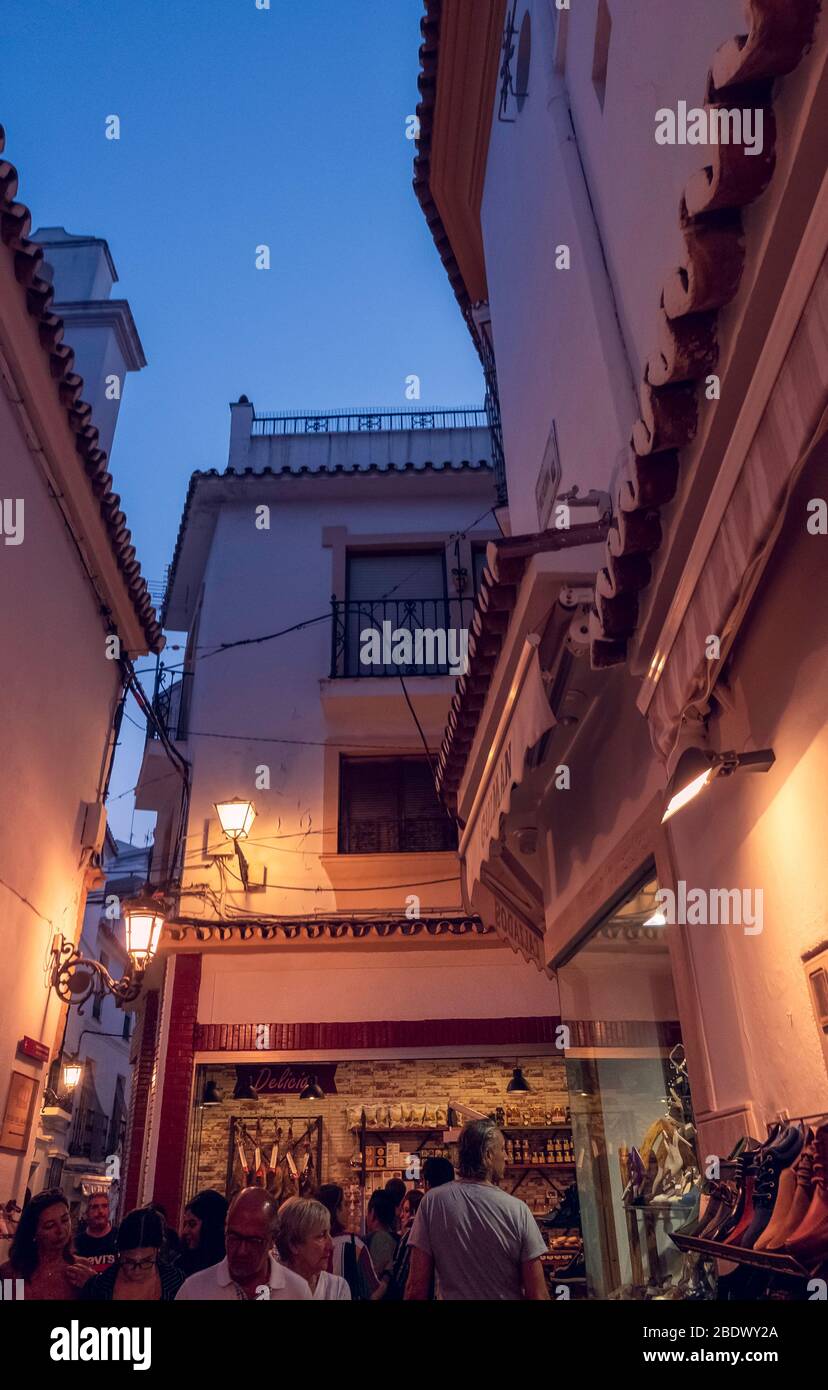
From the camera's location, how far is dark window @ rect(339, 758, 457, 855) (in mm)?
11891

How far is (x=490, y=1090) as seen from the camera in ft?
36.2

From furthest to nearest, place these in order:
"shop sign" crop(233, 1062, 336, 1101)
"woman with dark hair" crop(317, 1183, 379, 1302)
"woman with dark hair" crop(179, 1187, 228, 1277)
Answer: "shop sign" crop(233, 1062, 336, 1101), "woman with dark hair" crop(179, 1187, 228, 1277), "woman with dark hair" crop(317, 1183, 379, 1302)

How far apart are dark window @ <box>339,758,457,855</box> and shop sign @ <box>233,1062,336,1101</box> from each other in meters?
2.59

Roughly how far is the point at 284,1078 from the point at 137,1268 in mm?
7884

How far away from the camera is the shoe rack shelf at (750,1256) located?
2.37 metres

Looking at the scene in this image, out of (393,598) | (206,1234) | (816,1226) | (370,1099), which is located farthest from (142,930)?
(393,598)

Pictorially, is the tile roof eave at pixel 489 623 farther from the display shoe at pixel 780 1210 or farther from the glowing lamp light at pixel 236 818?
the glowing lamp light at pixel 236 818

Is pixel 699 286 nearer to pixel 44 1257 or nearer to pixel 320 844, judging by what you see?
pixel 44 1257

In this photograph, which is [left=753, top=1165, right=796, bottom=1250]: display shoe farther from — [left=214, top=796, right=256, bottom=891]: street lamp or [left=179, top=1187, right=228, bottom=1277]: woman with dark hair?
[left=214, top=796, right=256, bottom=891]: street lamp

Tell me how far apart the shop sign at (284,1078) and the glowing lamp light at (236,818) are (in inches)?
109

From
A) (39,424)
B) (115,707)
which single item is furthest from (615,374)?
(115,707)

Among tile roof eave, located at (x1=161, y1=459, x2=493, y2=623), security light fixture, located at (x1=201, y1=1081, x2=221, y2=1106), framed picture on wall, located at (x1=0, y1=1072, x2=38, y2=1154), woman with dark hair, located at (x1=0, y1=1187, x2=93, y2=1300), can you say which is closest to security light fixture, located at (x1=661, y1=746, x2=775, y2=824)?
woman with dark hair, located at (x1=0, y1=1187, x2=93, y2=1300)

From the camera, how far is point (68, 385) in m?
7.09

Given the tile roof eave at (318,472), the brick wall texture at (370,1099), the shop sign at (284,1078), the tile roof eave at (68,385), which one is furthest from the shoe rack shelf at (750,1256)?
the tile roof eave at (318,472)
